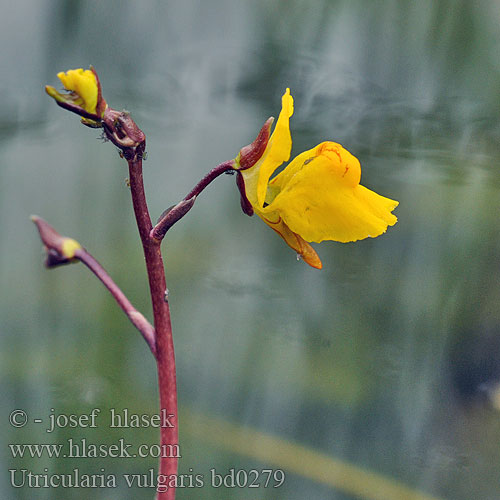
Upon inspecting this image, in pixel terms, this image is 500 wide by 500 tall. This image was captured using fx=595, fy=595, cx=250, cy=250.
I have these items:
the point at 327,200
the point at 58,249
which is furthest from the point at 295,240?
the point at 58,249

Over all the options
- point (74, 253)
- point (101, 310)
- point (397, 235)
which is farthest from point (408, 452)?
point (74, 253)

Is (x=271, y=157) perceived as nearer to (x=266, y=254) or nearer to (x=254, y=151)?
(x=254, y=151)

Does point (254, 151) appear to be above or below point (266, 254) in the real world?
above

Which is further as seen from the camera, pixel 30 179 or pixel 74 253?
pixel 30 179

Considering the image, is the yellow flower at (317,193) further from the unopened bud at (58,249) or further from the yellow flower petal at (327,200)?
the unopened bud at (58,249)

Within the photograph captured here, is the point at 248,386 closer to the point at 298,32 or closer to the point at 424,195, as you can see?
the point at 424,195

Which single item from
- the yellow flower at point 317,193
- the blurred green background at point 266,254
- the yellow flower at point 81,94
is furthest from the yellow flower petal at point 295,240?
the blurred green background at point 266,254

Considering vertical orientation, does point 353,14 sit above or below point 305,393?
above
